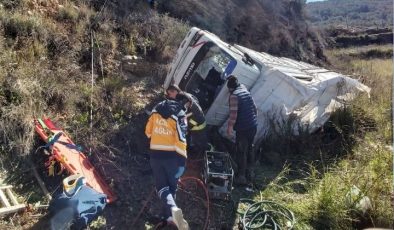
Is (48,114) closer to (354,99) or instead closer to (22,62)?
(22,62)

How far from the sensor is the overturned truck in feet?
27.2

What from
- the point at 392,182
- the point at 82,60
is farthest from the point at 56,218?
the point at 82,60

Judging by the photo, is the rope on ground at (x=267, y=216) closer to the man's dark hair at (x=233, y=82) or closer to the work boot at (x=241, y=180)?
the work boot at (x=241, y=180)

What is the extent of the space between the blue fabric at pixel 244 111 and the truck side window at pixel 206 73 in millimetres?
944

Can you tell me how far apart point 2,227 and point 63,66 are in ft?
13.8

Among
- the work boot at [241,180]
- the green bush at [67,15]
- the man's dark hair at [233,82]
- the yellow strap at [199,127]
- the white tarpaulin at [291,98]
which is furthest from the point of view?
the green bush at [67,15]

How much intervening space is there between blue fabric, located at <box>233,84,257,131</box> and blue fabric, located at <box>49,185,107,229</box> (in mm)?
2764

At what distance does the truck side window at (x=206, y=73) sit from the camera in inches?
333

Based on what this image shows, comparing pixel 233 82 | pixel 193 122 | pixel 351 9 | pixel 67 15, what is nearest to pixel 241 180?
pixel 193 122

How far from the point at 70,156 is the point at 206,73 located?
10.5 feet

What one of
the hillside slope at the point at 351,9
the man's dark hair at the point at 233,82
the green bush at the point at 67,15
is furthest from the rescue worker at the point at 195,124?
the hillside slope at the point at 351,9

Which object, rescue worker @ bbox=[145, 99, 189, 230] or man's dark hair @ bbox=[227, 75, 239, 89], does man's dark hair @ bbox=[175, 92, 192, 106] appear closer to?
man's dark hair @ bbox=[227, 75, 239, 89]

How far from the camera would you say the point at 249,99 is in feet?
24.8

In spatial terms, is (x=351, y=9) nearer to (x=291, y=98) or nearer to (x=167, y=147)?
(x=291, y=98)
